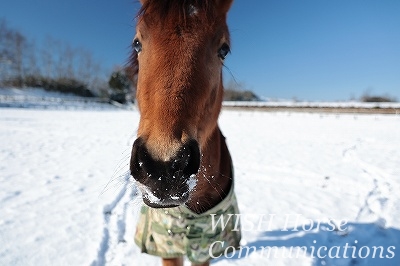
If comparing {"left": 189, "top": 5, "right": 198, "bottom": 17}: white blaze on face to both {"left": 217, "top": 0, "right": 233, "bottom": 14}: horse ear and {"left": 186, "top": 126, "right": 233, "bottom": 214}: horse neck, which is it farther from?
{"left": 186, "top": 126, "right": 233, "bottom": 214}: horse neck

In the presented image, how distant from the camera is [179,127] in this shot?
1250mm

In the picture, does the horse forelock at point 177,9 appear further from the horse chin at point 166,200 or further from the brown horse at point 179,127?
the horse chin at point 166,200

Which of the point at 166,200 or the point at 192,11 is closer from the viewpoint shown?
the point at 166,200

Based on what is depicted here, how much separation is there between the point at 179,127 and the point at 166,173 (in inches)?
9.9

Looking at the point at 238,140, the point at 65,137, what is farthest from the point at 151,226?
the point at 65,137

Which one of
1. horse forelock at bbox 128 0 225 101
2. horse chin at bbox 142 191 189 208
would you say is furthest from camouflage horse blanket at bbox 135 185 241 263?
horse forelock at bbox 128 0 225 101

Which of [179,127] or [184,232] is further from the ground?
[179,127]

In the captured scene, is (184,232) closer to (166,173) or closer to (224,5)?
(166,173)

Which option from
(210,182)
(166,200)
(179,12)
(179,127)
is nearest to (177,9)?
(179,12)

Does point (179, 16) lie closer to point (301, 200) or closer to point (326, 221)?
point (326, 221)

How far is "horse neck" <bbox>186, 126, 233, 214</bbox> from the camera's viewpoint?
2.14m

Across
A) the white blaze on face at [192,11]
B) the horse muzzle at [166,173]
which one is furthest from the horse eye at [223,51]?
the horse muzzle at [166,173]

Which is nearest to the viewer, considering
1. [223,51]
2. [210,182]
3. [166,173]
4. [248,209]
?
[166,173]

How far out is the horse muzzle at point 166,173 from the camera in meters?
1.17
